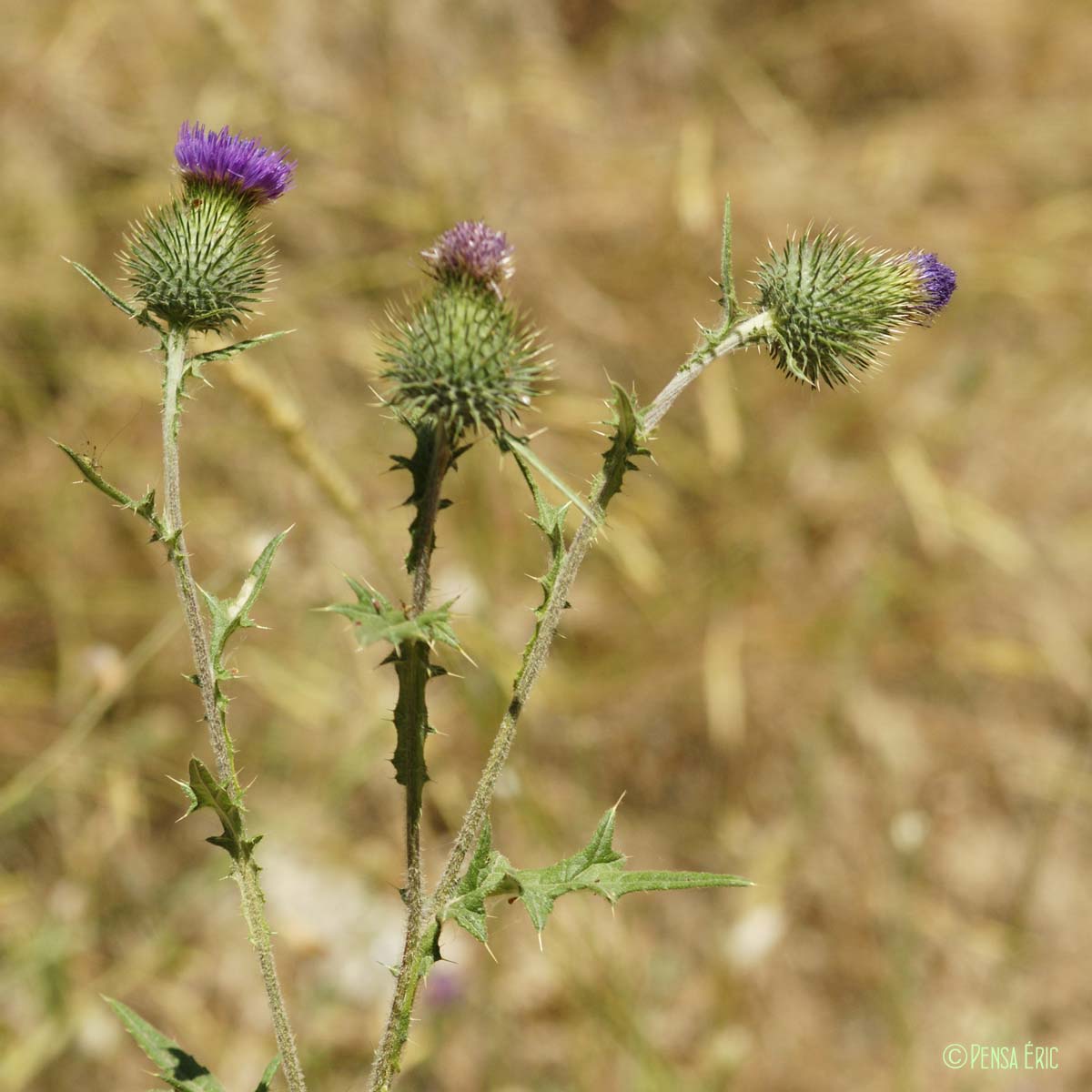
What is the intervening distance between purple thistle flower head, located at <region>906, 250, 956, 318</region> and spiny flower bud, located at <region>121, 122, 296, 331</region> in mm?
1375

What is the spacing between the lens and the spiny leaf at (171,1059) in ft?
5.82

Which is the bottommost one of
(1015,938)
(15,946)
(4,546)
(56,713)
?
(15,946)

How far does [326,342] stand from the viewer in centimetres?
606

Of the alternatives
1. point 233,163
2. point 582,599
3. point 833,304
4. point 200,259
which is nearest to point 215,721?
point 200,259

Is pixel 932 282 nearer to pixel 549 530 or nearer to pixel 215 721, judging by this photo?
pixel 549 530

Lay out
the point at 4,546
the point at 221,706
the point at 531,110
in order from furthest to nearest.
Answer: the point at 531,110 < the point at 4,546 < the point at 221,706

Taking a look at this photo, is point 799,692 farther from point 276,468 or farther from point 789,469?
point 276,468

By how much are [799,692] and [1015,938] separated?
74.0 inches

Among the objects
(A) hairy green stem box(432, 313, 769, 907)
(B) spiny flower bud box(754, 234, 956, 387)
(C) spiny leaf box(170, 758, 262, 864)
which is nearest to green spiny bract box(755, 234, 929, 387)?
(B) spiny flower bud box(754, 234, 956, 387)

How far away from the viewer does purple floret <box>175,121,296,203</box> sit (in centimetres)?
217

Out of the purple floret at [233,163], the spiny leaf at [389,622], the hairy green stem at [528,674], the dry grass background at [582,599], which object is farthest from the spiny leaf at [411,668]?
the dry grass background at [582,599]

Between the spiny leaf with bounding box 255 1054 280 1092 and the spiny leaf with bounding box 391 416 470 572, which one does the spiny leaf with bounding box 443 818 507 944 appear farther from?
the spiny leaf with bounding box 391 416 470 572

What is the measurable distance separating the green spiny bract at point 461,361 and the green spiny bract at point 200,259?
354 mm

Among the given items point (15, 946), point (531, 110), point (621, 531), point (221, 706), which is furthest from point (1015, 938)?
point (531, 110)
